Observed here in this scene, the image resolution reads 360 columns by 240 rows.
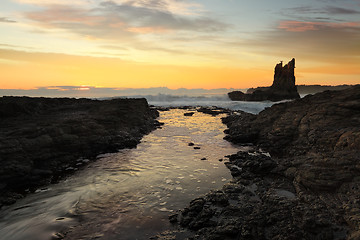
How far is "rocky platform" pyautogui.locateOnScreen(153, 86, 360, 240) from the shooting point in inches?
307

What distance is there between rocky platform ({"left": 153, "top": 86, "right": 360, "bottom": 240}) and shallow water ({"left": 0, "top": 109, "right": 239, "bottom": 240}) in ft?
4.44

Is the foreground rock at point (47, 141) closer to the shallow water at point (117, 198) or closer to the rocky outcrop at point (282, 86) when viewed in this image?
the shallow water at point (117, 198)

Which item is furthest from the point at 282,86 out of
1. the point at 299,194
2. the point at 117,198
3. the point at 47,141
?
the point at 117,198

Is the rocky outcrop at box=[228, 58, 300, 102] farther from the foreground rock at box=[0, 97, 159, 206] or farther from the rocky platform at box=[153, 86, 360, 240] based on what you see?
the rocky platform at box=[153, 86, 360, 240]

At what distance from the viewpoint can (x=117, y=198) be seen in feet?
41.1

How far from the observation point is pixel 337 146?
1313cm

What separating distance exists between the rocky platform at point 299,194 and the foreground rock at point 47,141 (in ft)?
35.6

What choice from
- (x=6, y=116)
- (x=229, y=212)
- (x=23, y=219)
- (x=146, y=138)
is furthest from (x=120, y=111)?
(x=229, y=212)

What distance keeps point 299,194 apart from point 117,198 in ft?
30.4

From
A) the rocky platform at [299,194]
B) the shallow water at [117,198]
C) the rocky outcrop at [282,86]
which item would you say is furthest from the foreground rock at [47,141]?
the rocky outcrop at [282,86]

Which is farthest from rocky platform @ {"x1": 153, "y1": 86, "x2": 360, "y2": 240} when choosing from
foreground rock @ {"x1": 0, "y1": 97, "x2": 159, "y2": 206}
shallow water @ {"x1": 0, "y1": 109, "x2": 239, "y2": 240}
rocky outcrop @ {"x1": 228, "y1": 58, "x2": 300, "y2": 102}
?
rocky outcrop @ {"x1": 228, "y1": 58, "x2": 300, "y2": 102}

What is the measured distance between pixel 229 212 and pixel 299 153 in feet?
31.8

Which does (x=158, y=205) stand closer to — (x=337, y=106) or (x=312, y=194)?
(x=312, y=194)

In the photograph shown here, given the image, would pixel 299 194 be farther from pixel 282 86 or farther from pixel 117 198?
pixel 282 86
